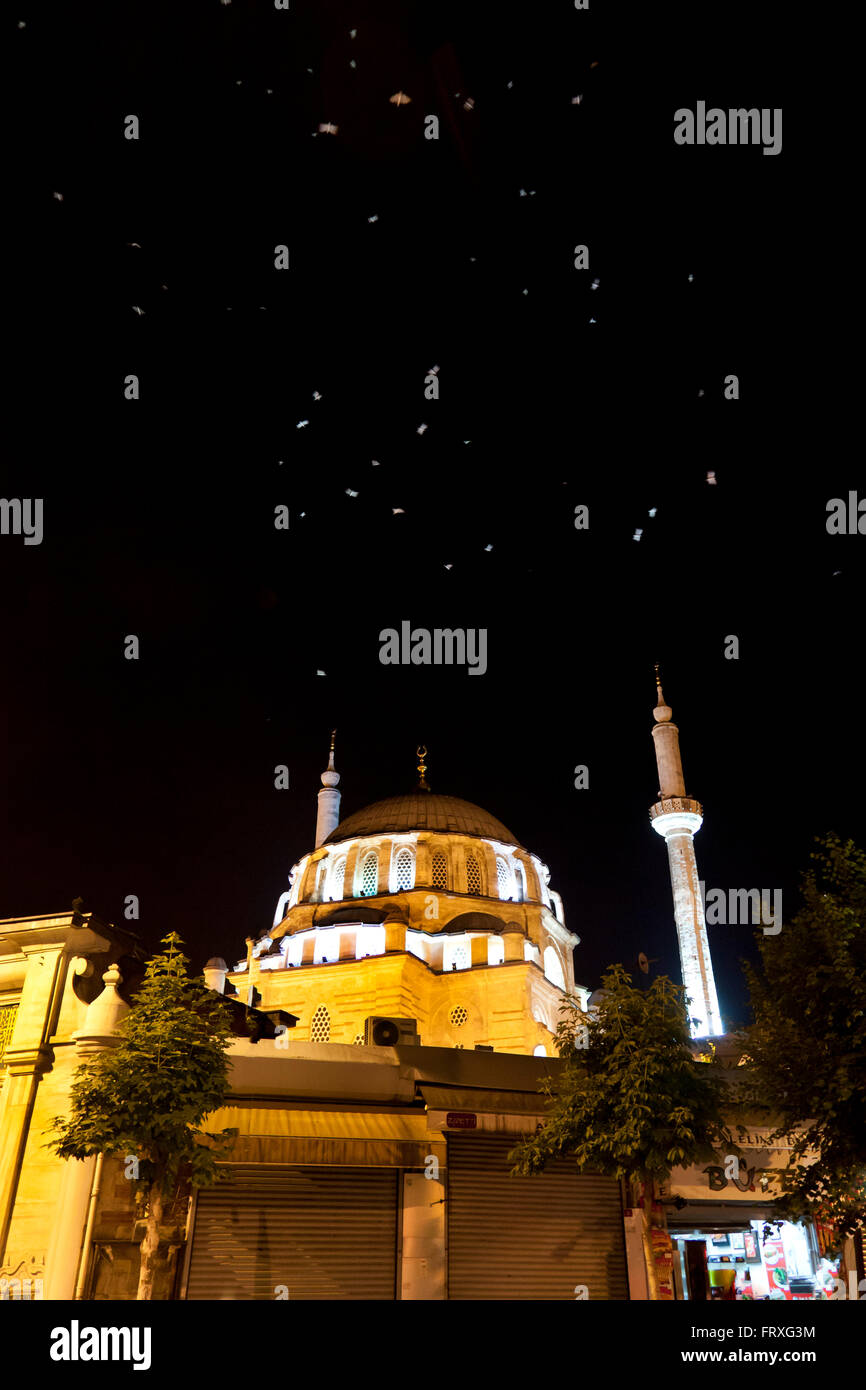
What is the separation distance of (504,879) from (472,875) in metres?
1.74

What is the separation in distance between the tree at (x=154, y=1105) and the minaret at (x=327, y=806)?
3179cm

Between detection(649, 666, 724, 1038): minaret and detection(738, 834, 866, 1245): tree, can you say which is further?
detection(649, 666, 724, 1038): minaret

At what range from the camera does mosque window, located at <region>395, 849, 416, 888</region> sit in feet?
126

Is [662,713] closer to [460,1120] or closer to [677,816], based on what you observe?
[677,816]

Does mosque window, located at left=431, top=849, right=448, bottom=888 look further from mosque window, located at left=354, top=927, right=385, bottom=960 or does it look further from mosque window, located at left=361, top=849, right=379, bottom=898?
mosque window, located at left=354, top=927, right=385, bottom=960

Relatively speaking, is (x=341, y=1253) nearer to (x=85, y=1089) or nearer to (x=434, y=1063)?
(x=434, y=1063)

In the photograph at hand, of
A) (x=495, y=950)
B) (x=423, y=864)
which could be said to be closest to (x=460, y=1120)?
(x=495, y=950)

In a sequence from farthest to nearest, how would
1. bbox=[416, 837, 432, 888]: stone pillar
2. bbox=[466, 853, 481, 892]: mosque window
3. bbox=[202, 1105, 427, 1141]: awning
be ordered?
bbox=[466, 853, 481, 892]: mosque window → bbox=[416, 837, 432, 888]: stone pillar → bbox=[202, 1105, 427, 1141]: awning

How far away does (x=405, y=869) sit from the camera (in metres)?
38.8

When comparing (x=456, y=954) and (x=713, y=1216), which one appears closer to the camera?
(x=713, y=1216)

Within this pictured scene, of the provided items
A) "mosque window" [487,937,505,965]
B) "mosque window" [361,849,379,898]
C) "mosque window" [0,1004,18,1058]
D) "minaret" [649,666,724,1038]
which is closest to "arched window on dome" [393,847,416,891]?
"mosque window" [361,849,379,898]

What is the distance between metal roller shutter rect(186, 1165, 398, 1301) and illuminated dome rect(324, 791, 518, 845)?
25531 mm
